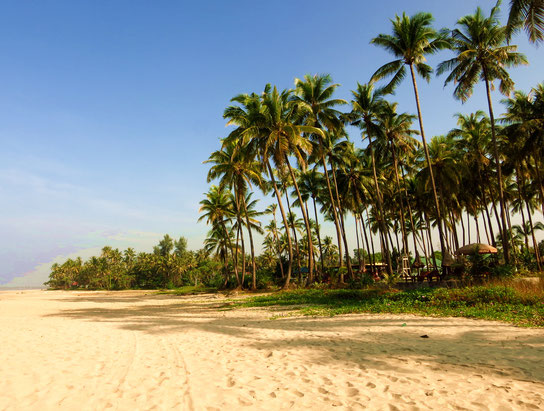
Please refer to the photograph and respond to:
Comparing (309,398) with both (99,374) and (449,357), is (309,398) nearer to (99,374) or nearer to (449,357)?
(449,357)

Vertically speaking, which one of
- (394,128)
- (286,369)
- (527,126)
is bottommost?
(286,369)

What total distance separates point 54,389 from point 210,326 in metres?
5.94

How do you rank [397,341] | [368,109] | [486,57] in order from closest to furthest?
1. [397,341]
2. [486,57]
3. [368,109]

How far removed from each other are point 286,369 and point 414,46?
73.3ft

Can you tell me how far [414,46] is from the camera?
2027 centimetres

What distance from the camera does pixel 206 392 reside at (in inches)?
166

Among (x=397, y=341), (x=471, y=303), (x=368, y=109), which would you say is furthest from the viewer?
(x=368, y=109)

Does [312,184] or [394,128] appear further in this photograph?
[312,184]

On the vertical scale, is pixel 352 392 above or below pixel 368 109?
below

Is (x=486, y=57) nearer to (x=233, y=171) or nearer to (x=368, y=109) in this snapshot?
(x=368, y=109)

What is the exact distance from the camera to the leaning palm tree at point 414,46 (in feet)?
65.6

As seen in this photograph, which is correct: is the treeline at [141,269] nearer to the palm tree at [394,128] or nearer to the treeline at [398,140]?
the treeline at [398,140]

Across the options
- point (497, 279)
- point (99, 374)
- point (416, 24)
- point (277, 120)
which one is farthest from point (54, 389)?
point (416, 24)

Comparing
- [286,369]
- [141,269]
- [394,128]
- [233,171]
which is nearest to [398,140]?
[394,128]
